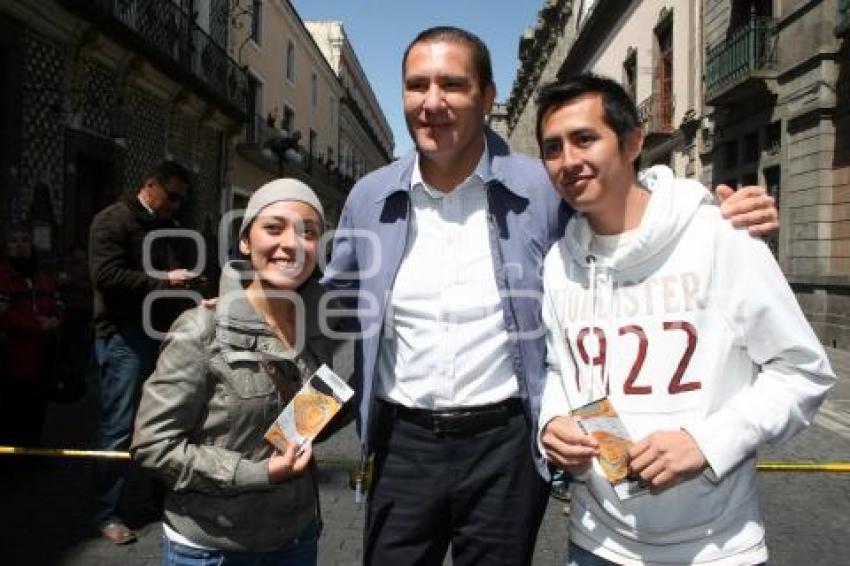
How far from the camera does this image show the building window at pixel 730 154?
56.2 feet

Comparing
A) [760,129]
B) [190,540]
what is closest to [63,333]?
[190,540]

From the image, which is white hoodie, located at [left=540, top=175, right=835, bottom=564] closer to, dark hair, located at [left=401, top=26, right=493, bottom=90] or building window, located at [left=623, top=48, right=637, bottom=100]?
dark hair, located at [left=401, top=26, right=493, bottom=90]

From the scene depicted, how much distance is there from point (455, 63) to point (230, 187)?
19584 millimetres

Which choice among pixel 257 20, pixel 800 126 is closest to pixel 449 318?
pixel 800 126

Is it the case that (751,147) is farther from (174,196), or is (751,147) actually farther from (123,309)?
(123,309)

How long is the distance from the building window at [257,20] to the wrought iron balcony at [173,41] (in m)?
3.34

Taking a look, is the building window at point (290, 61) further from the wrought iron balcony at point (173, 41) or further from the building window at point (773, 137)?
the building window at point (773, 137)

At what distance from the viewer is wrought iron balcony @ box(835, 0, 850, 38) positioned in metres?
12.1

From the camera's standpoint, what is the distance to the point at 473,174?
2373 millimetres

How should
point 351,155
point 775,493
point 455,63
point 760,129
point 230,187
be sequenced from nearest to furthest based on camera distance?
point 455,63 → point 775,493 → point 760,129 → point 230,187 → point 351,155

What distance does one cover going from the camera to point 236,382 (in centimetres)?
201

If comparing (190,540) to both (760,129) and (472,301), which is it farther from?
(760,129)

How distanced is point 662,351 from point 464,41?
1.10 m

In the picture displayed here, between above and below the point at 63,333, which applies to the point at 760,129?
above
